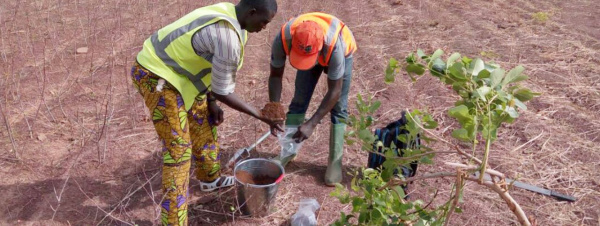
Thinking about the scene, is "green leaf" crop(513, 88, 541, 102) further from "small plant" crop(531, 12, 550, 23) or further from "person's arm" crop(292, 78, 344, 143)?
"small plant" crop(531, 12, 550, 23)

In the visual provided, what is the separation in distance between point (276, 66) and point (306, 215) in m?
0.82

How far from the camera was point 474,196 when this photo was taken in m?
2.96

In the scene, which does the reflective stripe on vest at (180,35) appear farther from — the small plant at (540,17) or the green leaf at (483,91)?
the small plant at (540,17)

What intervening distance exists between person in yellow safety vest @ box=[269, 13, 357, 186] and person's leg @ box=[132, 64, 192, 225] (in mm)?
501

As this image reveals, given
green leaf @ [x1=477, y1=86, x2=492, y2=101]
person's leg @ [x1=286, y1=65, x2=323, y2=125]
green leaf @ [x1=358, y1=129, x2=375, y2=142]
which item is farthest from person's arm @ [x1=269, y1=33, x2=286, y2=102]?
green leaf @ [x1=477, y1=86, x2=492, y2=101]

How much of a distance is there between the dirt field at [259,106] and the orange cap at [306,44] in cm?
92

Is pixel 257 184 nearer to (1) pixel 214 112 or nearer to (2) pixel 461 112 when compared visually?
(1) pixel 214 112

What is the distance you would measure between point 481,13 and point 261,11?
187 inches

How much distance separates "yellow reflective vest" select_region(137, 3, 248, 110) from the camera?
6.87 feet

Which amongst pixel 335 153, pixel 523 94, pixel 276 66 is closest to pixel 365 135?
Result: pixel 523 94

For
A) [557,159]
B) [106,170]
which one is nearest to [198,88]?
[106,170]

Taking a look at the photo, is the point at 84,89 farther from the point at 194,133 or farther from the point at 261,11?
the point at 261,11

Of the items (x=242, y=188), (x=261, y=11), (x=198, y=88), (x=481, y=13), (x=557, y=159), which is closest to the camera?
(x=261, y=11)

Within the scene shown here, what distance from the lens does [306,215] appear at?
267 cm
